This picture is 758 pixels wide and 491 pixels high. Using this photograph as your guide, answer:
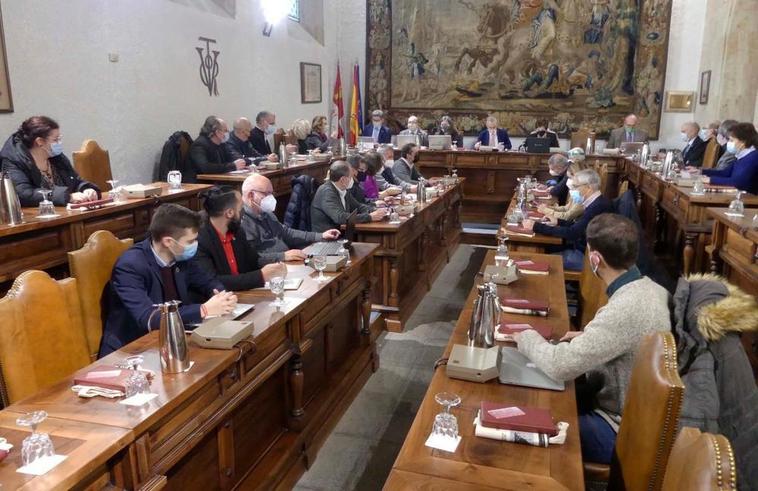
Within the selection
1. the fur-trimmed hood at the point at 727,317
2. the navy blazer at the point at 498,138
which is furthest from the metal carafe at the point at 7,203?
the navy blazer at the point at 498,138

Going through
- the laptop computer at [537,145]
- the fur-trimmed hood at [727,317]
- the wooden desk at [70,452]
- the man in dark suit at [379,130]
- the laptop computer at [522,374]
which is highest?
the man in dark suit at [379,130]

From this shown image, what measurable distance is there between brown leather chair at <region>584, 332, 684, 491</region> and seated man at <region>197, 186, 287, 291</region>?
202 cm

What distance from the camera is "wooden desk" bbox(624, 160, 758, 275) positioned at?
5.82m

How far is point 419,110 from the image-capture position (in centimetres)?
1369

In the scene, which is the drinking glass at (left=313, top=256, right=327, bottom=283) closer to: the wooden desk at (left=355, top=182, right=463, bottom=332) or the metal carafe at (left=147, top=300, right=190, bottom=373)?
the metal carafe at (left=147, top=300, right=190, bottom=373)

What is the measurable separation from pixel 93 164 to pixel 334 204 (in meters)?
2.91

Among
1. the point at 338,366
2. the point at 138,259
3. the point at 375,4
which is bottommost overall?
the point at 338,366

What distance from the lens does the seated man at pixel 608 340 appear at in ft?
7.54

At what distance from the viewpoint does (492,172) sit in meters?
10.0

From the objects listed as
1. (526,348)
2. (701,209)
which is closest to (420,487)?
(526,348)

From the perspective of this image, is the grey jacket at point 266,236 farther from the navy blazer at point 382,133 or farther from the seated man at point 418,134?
the navy blazer at point 382,133

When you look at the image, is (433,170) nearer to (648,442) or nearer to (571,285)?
(571,285)

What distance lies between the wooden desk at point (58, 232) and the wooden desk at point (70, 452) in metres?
2.46

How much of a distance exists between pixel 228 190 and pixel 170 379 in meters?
1.66
